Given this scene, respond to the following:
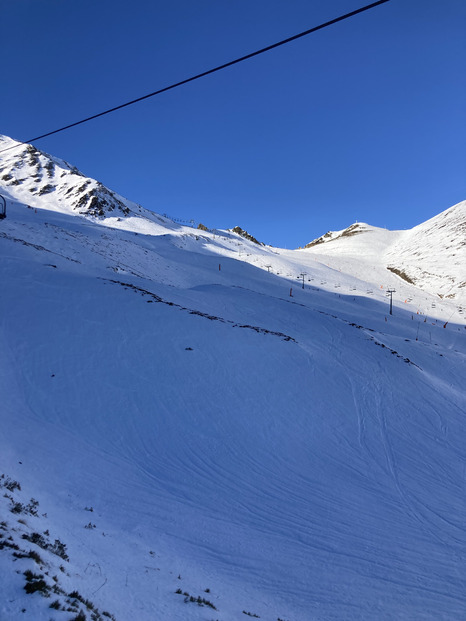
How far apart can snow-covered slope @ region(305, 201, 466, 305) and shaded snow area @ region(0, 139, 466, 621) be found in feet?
198

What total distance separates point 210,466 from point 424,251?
101m

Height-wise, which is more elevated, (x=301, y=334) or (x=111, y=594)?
(x=301, y=334)

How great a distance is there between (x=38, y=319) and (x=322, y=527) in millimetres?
15306

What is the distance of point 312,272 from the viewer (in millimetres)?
73312

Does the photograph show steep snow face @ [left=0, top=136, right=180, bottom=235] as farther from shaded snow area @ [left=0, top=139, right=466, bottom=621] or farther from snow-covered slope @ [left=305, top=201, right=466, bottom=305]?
shaded snow area @ [left=0, top=139, right=466, bottom=621]

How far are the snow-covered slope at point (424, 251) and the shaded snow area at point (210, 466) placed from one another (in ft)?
198

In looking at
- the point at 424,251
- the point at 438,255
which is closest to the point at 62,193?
the point at 424,251

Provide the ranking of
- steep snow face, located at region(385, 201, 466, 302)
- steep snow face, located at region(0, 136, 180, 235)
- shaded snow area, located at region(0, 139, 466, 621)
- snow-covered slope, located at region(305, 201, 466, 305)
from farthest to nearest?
steep snow face, located at region(0, 136, 180, 235) → snow-covered slope, located at region(305, 201, 466, 305) → steep snow face, located at region(385, 201, 466, 302) → shaded snow area, located at region(0, 139, 466, 621)

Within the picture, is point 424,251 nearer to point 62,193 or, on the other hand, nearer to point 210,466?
point 210,466

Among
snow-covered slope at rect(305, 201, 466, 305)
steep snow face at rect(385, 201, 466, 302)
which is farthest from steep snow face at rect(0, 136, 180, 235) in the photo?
steep snow face at rect(385, 201, 466, 302)

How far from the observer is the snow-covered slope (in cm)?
7575

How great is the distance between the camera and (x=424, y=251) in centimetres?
9388

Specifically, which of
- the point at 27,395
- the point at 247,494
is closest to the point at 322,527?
the point at 247,494

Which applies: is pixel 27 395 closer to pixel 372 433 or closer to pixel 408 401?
pixel 372 433
